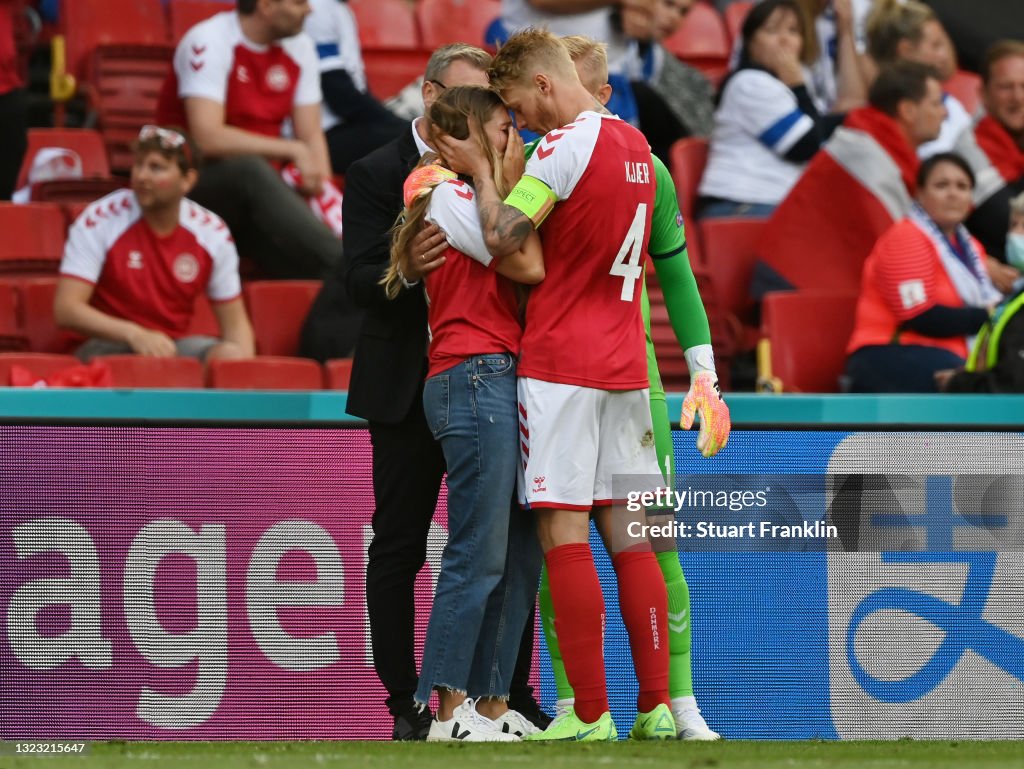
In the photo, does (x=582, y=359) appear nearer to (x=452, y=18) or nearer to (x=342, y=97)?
(x=342, y=97)

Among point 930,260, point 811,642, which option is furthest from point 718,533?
point 930,260

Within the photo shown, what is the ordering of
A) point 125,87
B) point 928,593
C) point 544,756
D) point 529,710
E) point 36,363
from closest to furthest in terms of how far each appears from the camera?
point 544,756, point 529,710, point 928,593, point 36,363, point 125,87

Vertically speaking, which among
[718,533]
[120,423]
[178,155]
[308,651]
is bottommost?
[308,651]

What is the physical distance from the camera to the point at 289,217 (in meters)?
7.07

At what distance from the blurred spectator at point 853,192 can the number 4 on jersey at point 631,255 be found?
3383 millimetres

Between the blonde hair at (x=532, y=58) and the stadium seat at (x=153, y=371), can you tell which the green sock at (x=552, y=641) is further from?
the stadium seat at (x=153, y=371)

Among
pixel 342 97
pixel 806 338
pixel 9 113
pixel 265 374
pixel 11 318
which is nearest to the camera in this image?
pixel 265 374

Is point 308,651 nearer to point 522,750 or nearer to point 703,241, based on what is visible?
point 522,750

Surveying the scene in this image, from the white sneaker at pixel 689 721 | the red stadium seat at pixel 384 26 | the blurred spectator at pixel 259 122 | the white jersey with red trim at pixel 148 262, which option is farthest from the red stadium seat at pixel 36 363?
the red stadium seat at pixel 384 26

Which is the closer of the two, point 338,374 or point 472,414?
point 472,414

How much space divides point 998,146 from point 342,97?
3.26 m

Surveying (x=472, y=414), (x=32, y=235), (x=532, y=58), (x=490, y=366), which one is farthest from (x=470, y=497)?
(x=32, y=235)

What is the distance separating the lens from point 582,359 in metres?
3.91

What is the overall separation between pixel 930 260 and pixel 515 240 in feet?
10.8
